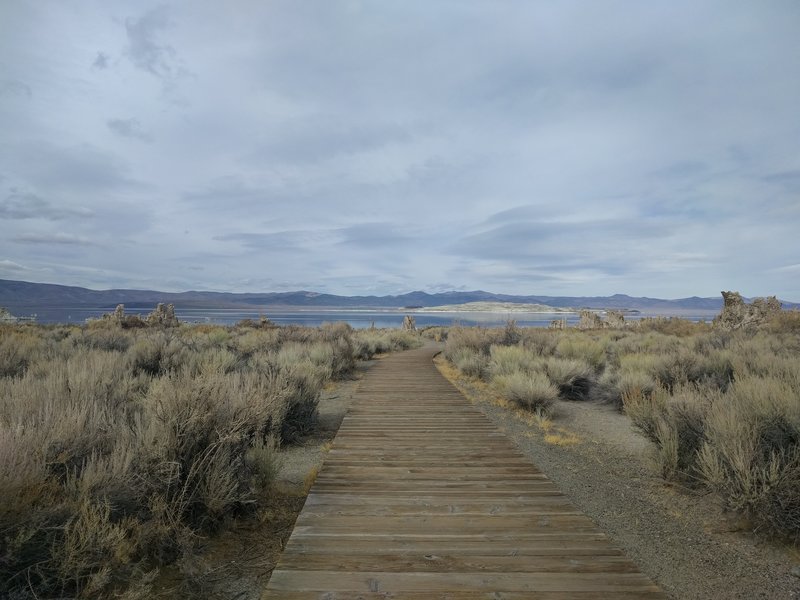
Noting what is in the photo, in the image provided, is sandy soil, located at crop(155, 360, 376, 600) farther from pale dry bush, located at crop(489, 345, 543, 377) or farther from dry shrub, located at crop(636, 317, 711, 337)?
dry shrub, located at crop(636, 317, 711, 337)

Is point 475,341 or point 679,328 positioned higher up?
point 679,328

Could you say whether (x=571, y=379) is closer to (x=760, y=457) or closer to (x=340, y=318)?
(x=760, y=457)

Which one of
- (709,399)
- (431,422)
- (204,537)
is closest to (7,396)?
(204,537)

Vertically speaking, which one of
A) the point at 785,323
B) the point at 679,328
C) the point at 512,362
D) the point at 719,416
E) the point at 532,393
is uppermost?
the point at 785,323

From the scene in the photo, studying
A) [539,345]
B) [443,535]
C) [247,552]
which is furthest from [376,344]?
[443,535]

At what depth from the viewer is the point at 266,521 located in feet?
13.4

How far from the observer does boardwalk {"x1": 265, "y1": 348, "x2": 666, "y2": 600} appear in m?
2.74

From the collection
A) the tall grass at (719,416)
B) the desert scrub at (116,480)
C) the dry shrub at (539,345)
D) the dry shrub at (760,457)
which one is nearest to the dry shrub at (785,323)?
the tall grass at (719,416)

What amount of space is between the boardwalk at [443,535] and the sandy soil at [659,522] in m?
0.72

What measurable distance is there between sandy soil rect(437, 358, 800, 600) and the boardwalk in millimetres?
720

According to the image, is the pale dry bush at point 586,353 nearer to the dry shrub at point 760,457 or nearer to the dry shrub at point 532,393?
the dry shrub at point 532,393

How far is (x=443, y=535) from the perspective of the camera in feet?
11.2

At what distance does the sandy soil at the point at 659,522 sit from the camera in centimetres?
340

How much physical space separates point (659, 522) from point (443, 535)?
2.61 m
